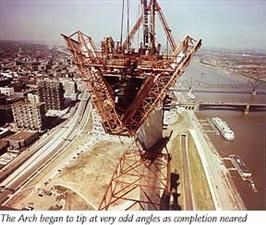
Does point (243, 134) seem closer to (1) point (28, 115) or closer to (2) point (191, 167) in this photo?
(2) point (191, 167)

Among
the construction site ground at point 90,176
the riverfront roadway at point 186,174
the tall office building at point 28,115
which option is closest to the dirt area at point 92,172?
the construction site ground at point 90,176

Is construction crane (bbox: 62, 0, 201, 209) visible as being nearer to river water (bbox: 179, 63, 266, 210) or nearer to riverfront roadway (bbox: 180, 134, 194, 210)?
riverfront roadway (bbox: 180, 134, 194, 210)

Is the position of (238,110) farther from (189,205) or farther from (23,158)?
(23,158)

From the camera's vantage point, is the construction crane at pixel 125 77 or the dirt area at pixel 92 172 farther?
the dirt area at pixel 92 172

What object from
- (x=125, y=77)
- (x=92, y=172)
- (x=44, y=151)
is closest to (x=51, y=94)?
(x=44, y=151)

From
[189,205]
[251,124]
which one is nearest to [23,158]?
[189,205]

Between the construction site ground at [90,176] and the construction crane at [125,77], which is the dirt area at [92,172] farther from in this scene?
the construction crane at [125,77]
